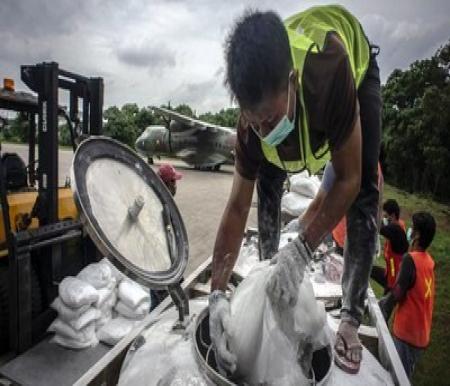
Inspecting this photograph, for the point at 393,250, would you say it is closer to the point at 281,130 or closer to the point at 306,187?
the point at 306,187

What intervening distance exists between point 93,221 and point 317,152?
0.90m

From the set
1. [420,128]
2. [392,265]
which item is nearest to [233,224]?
[392,265]

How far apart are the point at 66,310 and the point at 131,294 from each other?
1.74 feet

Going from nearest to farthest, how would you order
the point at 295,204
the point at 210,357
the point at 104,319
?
the point at 210,357, the point at 104,319, the point at 295,204

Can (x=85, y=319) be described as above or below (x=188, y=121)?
below

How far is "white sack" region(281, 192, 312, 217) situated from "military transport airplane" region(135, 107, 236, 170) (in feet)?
40.8

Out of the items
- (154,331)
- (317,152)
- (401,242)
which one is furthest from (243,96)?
(401,242)

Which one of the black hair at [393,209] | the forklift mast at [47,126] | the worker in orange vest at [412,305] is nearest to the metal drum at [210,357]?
the worker in orange vest at [412,305]

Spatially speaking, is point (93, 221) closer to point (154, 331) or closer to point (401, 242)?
point (154, 331)

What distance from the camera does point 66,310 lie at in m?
2.92

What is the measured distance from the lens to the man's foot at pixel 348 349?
54.9 inches

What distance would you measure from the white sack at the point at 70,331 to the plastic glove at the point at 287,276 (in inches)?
91.2

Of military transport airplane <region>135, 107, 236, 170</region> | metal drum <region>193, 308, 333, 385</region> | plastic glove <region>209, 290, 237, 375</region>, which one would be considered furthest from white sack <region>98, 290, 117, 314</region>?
military transport airplane <region>135, 107, 236, 170</region>

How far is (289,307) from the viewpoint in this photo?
1.17 meters
